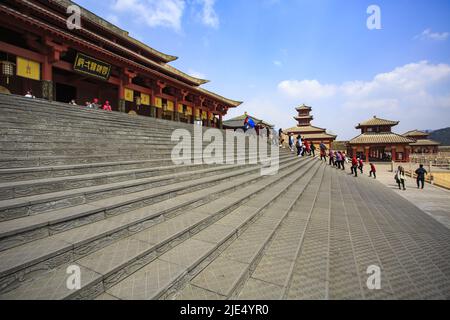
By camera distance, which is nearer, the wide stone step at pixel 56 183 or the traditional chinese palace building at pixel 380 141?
the wide stone step at pixel 56 183

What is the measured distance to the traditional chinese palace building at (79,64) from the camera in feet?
29.8

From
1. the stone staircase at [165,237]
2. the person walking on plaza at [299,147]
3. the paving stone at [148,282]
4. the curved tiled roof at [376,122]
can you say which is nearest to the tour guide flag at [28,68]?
the stone staircase at [165,237]

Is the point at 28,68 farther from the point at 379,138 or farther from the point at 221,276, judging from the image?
the point at 379,138

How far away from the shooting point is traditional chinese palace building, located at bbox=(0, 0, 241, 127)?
9.08 m

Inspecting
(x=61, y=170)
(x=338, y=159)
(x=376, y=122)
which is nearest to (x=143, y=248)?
(x=61, y=170)

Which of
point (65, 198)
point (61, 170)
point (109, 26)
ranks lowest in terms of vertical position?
point (65, 198)

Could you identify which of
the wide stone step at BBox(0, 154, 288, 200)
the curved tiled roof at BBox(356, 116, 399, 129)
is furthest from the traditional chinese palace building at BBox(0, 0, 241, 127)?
the curved tiled roof at BBox(356, 116, 399, 129)

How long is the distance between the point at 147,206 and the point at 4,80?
13.0 meters

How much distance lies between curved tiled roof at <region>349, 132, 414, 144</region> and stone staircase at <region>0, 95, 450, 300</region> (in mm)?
35284

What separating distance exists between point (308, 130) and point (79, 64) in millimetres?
42404

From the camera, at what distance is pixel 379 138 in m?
35.0

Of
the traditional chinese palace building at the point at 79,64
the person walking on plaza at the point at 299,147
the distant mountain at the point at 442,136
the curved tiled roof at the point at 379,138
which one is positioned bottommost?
the person walking on plaza at the point at 299,147

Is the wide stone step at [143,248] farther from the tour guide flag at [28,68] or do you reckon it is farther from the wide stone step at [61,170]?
the tour guide flag at [28,68]
